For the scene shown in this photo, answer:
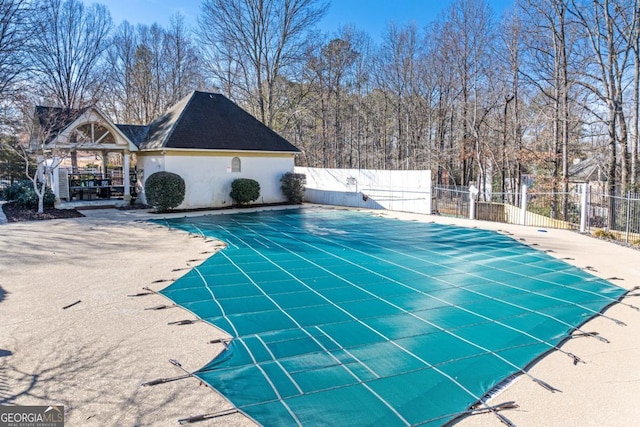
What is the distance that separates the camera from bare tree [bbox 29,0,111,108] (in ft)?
87.6

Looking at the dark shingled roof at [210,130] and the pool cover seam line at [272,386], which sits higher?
the dark shingled roof at [210,130]

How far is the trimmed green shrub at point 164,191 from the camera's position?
16250 millimetres

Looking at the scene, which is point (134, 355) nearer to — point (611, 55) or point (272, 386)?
point (272, 386)

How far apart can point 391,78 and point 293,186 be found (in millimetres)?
13075

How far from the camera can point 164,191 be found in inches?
640

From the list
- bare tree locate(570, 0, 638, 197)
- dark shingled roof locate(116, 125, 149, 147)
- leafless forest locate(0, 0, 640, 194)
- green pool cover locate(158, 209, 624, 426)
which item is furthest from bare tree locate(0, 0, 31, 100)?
bare tree locate(570, 0, 638, 197)

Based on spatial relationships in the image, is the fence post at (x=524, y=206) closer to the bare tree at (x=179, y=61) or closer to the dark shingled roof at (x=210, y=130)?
the dark shingled roof at (x=210, y=130)

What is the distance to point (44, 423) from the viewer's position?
3.12 m

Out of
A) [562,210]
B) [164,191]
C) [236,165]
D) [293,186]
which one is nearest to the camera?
[164,191]

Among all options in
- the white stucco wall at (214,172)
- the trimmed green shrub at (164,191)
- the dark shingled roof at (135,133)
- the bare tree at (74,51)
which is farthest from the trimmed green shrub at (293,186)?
the bare tree at (74,51)

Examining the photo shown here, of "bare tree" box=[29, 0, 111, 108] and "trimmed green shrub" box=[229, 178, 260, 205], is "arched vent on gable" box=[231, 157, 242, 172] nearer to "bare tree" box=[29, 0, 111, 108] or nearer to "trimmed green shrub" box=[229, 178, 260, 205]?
"trimmed green shrub" box=[229, 178, 260, 205]

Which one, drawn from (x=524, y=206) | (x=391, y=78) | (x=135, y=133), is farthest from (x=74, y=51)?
(x=524, y=206)

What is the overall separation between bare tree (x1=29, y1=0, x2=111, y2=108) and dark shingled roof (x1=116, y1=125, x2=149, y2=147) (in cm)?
855

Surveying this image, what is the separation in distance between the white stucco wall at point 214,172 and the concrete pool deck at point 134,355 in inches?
373
